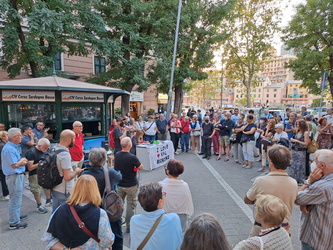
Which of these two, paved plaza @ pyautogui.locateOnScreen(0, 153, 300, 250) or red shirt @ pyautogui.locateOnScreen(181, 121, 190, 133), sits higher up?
red shirt @ pyautogui.locateOnScreen(181, 121, 190, 133)

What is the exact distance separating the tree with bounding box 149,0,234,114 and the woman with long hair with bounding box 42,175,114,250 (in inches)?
538

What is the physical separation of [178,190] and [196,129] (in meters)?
8.02

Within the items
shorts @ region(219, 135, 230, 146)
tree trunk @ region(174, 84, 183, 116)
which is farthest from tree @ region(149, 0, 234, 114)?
shorts @ region(219, 135, 230, 146)

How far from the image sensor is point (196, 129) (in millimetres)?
10742

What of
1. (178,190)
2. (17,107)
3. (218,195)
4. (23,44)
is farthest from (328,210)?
(23,44)

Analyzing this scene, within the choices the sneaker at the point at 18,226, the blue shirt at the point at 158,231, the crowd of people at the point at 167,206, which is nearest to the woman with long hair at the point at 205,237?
the crowd of people at the point at 167,206

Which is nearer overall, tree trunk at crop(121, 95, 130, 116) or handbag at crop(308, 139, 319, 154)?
handbag at crop(308, 139, 319, 154)

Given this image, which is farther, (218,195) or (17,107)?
(17,107)

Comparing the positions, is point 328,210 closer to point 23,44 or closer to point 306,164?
point 306,164

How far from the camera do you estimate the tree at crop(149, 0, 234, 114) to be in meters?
15.8

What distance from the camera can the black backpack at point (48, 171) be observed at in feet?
10.9

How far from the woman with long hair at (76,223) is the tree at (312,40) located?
73.5 ft

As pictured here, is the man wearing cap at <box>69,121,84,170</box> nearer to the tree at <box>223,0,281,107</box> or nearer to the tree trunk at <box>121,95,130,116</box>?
the tree trunk at <box>121,95,130,116</box>

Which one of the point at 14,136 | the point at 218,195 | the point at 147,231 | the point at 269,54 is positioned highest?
the point at 269,54
